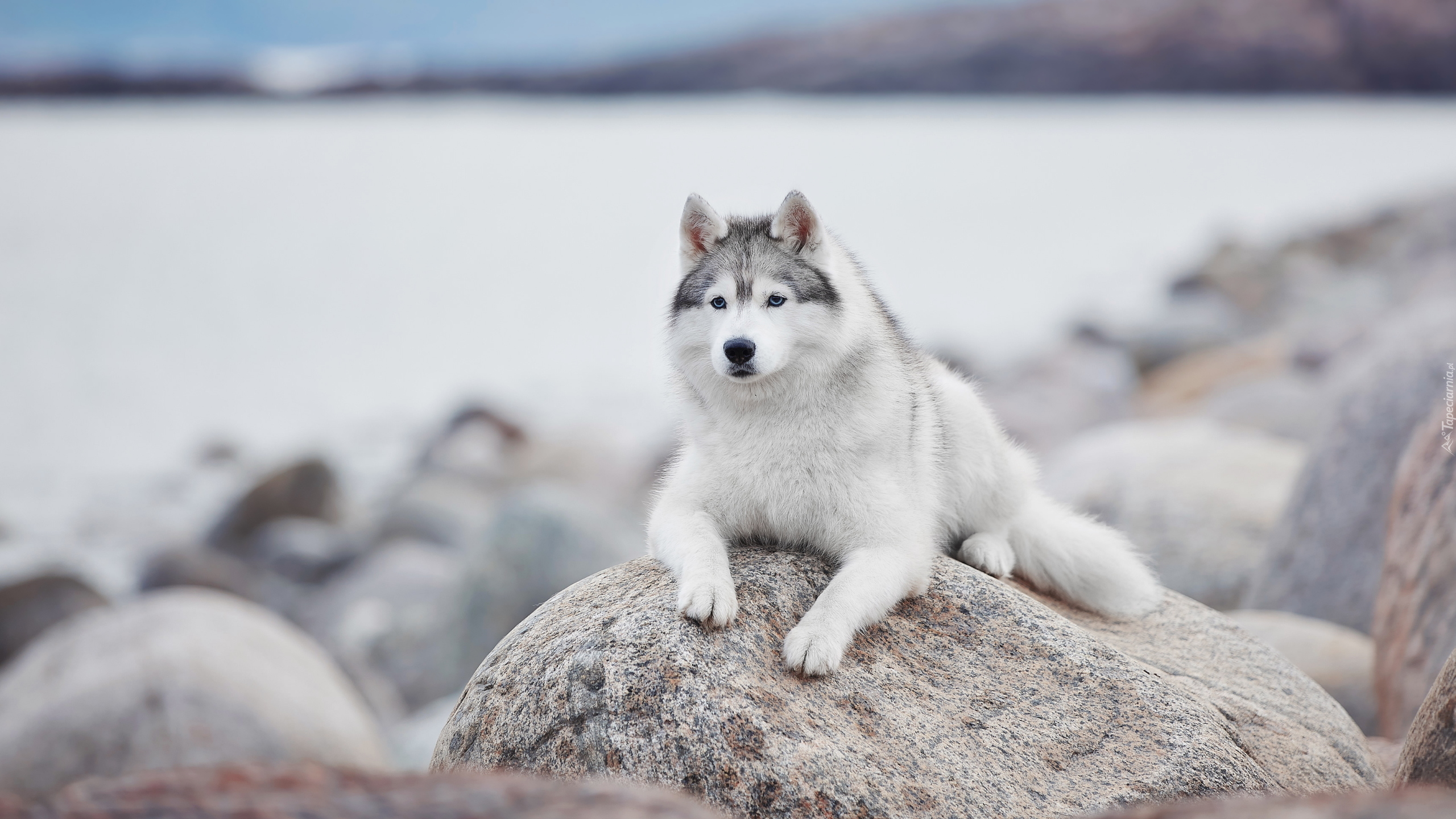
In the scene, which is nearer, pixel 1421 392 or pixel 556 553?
pixel 1421 392

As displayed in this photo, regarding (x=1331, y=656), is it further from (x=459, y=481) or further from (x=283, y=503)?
(x=283, y=503)

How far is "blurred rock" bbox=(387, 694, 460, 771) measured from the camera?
26.4 ft

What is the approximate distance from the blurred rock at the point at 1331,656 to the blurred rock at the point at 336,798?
4936mm

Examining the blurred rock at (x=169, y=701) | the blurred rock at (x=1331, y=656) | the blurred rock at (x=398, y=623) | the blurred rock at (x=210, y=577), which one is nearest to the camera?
the blurred rock at (x=1331, y=656)

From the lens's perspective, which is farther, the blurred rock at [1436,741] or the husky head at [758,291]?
the husky head at [758,291]

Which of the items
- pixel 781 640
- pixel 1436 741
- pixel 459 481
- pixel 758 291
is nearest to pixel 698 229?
pixel 758 291

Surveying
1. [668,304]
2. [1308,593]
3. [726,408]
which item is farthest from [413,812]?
[1308,593]

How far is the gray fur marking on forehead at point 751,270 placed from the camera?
4574 mm

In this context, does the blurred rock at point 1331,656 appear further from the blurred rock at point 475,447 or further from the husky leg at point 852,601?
the blurred rock at point 475,447

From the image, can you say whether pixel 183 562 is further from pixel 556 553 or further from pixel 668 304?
pixel 668 304

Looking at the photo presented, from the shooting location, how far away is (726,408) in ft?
15.4

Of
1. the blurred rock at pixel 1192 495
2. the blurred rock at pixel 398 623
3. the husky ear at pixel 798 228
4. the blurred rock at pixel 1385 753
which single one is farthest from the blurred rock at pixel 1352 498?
the blurred rock at pixel 398 623

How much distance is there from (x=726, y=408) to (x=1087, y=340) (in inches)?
697

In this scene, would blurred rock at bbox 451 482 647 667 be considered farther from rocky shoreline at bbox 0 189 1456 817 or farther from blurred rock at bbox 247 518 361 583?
blurred rock at bbox 247 518 361 583
